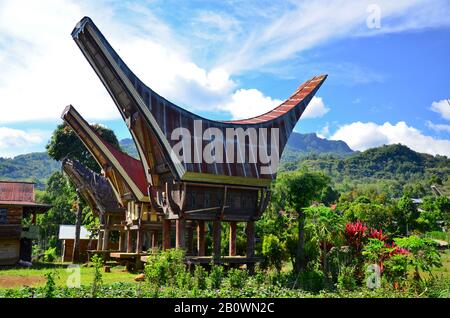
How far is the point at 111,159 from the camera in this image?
22406 millimetres

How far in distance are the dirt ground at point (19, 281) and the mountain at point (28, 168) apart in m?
120

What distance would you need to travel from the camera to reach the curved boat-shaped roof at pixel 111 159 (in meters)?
21.1

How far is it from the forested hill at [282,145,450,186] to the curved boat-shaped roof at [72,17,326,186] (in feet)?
342

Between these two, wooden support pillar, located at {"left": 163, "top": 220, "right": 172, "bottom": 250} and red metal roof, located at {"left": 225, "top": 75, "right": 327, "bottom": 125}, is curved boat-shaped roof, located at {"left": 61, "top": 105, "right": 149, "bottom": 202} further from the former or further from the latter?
red metal roof, located at {"left": 225, "top": 75, "right": 327, "bottom": 125}

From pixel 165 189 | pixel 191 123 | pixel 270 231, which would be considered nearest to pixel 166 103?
pixel 191 123

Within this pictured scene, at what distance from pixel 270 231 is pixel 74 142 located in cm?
2626

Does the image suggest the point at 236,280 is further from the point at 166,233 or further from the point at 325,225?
the point at 166,233

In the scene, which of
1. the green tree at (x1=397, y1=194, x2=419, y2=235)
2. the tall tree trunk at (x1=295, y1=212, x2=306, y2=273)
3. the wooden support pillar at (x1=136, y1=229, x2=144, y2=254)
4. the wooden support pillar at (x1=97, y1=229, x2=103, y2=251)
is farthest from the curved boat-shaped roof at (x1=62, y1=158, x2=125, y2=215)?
the green tree at (x1=397, y1=194, x2=419, y2=235)

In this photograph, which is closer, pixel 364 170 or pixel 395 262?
pixel 395 262

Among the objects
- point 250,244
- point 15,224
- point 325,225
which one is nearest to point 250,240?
point 250,244

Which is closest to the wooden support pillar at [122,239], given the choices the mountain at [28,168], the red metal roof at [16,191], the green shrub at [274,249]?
the red metal roof at [16,191]
